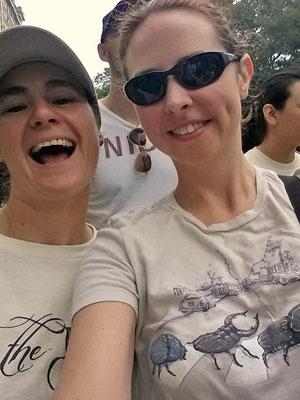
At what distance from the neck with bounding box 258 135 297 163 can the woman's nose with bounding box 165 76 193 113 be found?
2337 mm

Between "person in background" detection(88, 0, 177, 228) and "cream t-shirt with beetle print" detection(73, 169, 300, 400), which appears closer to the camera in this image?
"cream t-shirt with beetle print" detection(73, 169, 300, 400)

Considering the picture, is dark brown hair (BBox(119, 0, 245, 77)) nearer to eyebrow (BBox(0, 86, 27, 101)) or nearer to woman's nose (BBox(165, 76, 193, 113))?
woman's nose (BBox(165, 76, 193, 113))

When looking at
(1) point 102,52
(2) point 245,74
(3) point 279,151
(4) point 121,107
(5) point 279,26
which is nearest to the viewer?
(2) point 245,74

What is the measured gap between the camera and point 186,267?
1507mm

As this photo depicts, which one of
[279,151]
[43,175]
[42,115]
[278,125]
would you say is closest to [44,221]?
[43,175]

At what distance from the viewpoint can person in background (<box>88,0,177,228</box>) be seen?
108 inches

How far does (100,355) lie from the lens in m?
1.34

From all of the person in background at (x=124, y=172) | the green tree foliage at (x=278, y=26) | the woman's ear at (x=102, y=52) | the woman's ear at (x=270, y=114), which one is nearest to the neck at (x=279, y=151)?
the woman's ear at (x=270, y=114)

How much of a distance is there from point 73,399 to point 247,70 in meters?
1.21

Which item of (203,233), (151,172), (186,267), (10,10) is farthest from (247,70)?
(10,10)

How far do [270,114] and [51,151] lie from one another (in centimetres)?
266

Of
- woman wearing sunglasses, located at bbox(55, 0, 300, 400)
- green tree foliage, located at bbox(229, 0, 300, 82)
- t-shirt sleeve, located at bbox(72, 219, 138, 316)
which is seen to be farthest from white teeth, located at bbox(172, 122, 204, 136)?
green tree foliage, located at bbox(229, 0, 300, 82)

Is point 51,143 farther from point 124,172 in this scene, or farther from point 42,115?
point 124,172

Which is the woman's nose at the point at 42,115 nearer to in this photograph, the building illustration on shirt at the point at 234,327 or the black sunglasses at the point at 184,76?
the black sunglasses at the point at 184,76
